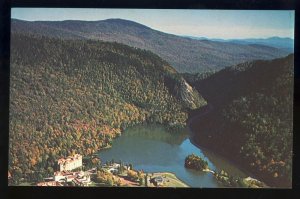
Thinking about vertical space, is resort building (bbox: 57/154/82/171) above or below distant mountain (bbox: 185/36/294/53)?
below

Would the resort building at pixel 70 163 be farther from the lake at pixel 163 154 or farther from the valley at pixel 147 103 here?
the lake at pixel 163 154

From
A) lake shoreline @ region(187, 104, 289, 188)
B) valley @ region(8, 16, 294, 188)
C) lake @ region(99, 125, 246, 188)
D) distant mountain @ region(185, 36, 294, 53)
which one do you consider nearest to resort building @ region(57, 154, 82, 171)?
valley @ region(8, 16, 294, 188)

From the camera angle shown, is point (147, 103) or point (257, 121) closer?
point (257, 121)

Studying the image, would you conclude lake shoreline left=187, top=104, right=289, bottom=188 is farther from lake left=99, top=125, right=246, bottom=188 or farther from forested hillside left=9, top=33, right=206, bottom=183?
forested hillside left=9, top=33, right=206, bottom=183

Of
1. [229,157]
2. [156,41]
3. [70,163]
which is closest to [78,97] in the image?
[70,163]

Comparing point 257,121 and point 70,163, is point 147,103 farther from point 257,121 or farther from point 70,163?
point 257,121

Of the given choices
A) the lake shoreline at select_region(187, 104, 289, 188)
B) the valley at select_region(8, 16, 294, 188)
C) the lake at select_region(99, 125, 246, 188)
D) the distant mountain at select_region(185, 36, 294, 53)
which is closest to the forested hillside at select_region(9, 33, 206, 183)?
the valley at select_region(8, 16, 294, 188)

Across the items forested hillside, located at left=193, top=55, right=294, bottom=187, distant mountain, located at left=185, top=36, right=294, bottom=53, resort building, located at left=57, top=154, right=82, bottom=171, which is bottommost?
resort building, located at left=57, top=154, right=82, bottom=171
